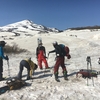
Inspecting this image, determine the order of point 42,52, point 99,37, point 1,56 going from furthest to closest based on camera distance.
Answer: point 99,37 → point 42,52 → point 1,56

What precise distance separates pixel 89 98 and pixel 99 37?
2674cm

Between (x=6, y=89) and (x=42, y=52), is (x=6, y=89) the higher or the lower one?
the lower one

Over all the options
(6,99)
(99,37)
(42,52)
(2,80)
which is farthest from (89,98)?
(99,37)

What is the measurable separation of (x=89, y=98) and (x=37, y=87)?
8.65 feet

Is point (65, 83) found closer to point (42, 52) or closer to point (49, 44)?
point (42, 52)

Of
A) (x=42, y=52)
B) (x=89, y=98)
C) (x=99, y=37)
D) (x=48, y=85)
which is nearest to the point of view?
(x=89, y=98)

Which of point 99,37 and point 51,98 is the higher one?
point 99,37

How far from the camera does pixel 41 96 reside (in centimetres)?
758

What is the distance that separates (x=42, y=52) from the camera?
12625 millimetres

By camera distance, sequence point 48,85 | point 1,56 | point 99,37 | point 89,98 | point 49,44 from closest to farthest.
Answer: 1. point 89,98
2. point 48,85
3. point 1,56
4. point 49,44
5. point 99,37

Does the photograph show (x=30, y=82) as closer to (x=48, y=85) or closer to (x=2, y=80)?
(x=48, y=85)

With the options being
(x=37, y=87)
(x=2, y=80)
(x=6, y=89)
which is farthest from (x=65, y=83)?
(x=2, y=80)

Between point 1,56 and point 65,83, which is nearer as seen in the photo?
point 65,83

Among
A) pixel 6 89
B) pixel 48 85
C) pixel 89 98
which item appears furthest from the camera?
pixel 48 85
